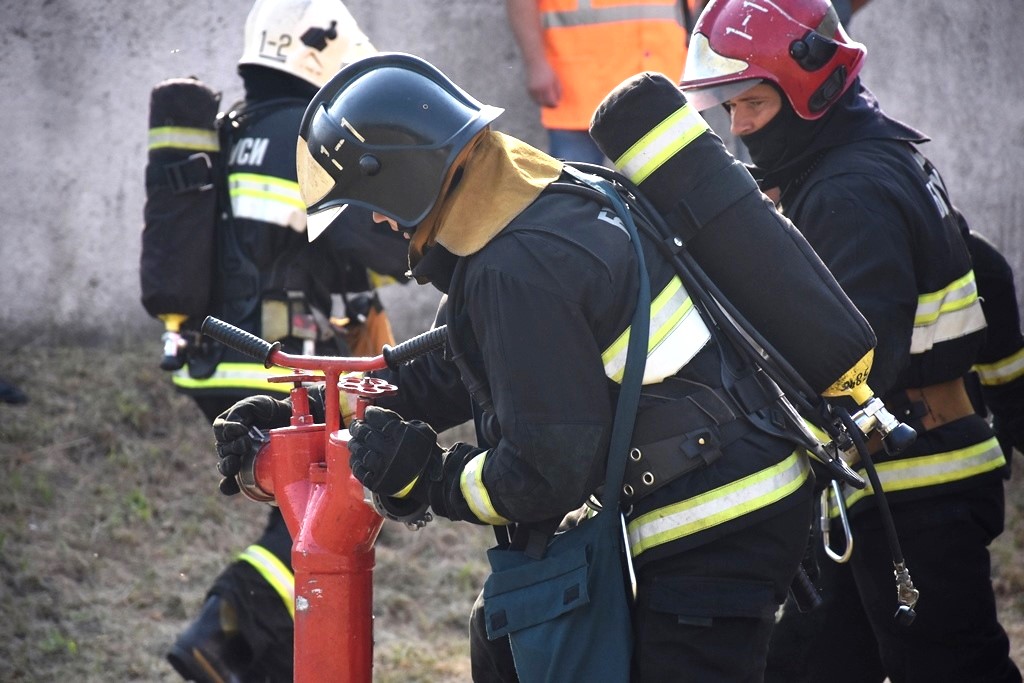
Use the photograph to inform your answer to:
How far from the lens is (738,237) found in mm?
2551

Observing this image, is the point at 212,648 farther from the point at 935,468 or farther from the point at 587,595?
the point at 935,468

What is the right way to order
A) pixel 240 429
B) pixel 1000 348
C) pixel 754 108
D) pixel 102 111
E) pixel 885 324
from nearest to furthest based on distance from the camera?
pixel 240 429, pixel 885 324, pixel 754 108, pixel 1000 348, pixel 102 111

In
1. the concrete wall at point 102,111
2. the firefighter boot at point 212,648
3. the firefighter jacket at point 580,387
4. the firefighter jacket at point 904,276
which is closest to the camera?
the firefighter jacket at point 580,387

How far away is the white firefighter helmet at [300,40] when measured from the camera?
4395 millimetres

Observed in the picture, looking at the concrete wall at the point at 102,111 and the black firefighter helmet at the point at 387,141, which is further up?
the black firefighter helmet at the point at 387,141

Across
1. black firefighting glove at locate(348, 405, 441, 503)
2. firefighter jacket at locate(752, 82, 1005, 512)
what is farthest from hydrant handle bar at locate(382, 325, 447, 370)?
firefighter jacket at locate(752, 82, 1005, 512)

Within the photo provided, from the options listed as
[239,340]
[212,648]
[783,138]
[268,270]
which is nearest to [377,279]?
[268,270]

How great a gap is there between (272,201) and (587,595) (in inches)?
89.8

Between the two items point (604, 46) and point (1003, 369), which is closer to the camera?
point (1003, 369)

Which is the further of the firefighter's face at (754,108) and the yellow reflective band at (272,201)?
the yellow reflective band at (272,201)

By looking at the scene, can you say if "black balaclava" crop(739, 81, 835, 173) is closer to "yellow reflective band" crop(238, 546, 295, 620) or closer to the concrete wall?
"yellow reflective band" crop(238, 546, 295, 620)

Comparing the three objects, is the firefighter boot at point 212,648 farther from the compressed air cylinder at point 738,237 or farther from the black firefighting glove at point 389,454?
the compressed air cylinder at point 738,237

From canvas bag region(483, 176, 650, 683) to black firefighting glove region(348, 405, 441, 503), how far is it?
0.92 feet

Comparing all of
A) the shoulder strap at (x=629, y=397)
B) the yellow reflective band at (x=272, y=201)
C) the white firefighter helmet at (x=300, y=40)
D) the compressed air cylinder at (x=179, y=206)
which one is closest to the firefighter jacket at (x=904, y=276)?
the shoulder strap at (x=629, y=397)
